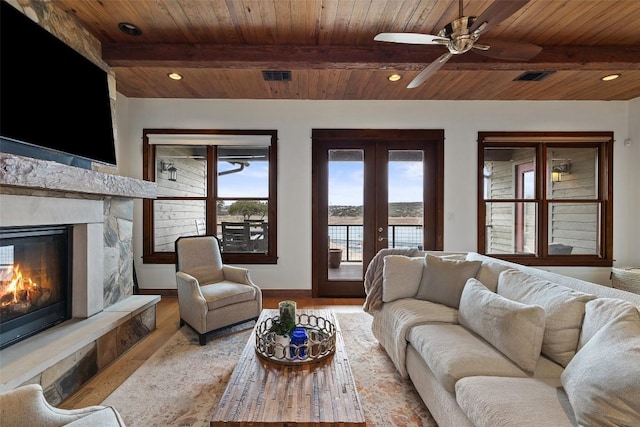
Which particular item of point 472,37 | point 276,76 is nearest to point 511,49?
point 472,37

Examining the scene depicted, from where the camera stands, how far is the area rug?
1.89 m

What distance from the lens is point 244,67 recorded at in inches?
124

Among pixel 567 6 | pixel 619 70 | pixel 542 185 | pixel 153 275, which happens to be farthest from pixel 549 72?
pixel 153 275

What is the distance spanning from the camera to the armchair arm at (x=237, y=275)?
3.35m

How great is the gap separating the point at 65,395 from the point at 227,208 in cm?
278

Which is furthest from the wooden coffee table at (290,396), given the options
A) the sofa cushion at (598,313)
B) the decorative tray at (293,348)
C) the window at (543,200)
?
the window at (543,200)

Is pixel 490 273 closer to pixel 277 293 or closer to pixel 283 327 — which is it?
pixel 283 327

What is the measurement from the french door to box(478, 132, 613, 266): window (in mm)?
748

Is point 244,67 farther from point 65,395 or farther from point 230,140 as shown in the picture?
point 65,395

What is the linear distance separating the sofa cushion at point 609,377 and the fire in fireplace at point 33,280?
3174mm

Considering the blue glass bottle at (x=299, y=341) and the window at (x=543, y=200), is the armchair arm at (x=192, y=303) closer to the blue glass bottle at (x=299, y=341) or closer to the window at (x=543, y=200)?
the blue glass bottle at (x=299, y=341)

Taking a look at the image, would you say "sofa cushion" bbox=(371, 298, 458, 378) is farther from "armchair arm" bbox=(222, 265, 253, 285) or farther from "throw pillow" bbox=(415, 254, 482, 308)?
"armchair arm" bbox=(222, 265, 253, 285)

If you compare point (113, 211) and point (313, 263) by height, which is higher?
point (113, 211)

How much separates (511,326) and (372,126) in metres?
3.36
